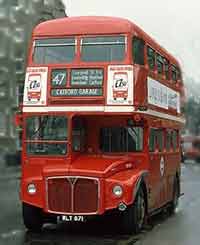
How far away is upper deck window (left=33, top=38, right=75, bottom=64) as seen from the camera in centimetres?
1385

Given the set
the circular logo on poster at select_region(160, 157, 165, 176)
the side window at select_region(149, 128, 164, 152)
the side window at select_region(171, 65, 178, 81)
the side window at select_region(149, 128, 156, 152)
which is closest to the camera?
the side window at select_region(149, 128, 156, 152)

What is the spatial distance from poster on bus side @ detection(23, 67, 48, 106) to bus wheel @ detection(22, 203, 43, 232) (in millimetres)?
1949

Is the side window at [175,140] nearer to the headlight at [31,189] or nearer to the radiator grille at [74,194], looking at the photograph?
the radiator grille at [74,194]

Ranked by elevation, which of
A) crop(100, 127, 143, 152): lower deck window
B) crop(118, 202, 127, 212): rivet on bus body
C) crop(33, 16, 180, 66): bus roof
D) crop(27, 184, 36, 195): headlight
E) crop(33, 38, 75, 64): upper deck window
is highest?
crop(33, 16, 180, 66): bus roof

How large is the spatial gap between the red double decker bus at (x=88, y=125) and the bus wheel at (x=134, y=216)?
0.06 ft

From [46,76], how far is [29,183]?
6.82 feet

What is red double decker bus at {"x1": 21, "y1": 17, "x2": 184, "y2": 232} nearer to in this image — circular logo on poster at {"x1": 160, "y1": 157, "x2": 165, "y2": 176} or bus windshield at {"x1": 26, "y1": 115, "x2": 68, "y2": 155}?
bus windshield at {"x1": 26, "y1": 115, "x2": 68, "y2": 155}

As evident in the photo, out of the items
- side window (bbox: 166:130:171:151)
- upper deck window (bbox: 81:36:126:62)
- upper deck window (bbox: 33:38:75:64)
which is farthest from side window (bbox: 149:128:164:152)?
upper deck window (bbox: 33:38:75:64)

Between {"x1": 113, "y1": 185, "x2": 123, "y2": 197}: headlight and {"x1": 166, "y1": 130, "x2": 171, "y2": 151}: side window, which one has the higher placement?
{"x1": 166, "y1": 130, "x2": 171, "y2": 151}: side window

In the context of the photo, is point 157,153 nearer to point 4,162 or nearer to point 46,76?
point 46,76

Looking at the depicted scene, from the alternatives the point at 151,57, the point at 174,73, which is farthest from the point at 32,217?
the point at 174,73

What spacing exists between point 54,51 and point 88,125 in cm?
161

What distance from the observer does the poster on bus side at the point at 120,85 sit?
13.4 meters

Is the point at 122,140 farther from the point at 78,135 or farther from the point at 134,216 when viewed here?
the point at 134,216
